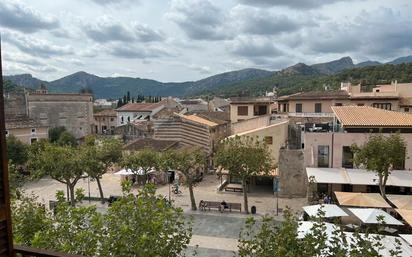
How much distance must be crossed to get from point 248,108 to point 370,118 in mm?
24006

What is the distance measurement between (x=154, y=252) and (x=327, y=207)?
14.6 m

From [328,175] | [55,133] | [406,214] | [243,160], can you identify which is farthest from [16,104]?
[406,214]

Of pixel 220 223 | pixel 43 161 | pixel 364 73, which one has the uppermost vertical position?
pixel 364 73

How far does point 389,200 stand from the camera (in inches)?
902

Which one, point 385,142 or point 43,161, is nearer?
point 385,142

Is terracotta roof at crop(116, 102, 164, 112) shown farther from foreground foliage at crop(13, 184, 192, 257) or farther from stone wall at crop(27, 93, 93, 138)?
foreground foliage at crop(13, 184, 192, 257)

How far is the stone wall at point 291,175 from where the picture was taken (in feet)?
100

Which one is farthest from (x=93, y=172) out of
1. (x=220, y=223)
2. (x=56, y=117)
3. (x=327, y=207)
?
(x=56, y=117)

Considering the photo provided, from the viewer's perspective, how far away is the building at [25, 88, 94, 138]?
63.9 meters

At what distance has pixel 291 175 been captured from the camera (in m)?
31.0

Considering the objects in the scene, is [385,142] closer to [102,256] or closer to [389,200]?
[389,200]

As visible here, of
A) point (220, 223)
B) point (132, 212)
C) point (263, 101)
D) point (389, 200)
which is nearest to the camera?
point (132, 212)

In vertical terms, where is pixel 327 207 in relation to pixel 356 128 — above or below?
below

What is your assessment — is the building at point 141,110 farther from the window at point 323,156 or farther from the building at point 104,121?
the window at point 323,156
